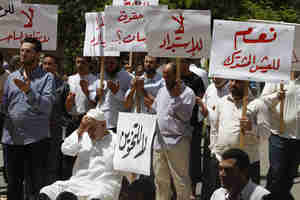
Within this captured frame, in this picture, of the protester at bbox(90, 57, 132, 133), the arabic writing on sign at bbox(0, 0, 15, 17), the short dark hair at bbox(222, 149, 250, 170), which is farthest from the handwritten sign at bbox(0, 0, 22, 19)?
the short dark hair at bbox(222, 149, 250, 170)

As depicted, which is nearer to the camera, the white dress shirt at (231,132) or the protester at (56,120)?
the white dress shirt at (231,132)

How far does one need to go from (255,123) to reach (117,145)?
4.79 ft

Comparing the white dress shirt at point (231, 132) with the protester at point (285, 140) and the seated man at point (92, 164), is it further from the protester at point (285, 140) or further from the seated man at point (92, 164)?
the seated man at point (92, 164)

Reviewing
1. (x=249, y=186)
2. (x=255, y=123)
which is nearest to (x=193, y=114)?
(x=255, y=123)

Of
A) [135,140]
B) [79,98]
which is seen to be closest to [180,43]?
[135,140]

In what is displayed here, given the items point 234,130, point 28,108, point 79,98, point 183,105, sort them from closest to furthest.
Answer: point 234,130 < point 28,108 < point 183,105 < point 79,98

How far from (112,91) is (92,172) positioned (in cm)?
165

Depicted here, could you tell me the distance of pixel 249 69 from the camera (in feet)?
20.7

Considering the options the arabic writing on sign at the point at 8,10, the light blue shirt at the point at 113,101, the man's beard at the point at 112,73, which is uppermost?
the arabic writing on sign at the point at 8,10

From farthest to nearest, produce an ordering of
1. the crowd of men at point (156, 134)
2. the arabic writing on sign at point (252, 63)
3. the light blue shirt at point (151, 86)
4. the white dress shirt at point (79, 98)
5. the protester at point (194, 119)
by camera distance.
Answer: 1. the white dress shirt at point (79, 98)
2. the light blue shirt at point (151, 86)
3. the protester at point (194, 119)
4. the crowd of men at point (156, 134)
5. the arabic writing on sign at point (252, 63)

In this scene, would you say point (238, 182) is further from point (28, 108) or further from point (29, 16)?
point (29, 16)

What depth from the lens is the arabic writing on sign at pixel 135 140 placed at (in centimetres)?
657

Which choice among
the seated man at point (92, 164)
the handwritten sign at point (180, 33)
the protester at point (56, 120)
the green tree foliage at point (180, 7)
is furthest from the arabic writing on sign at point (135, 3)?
the green tree foliage at point (180, 7)

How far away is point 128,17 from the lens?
294 inches
